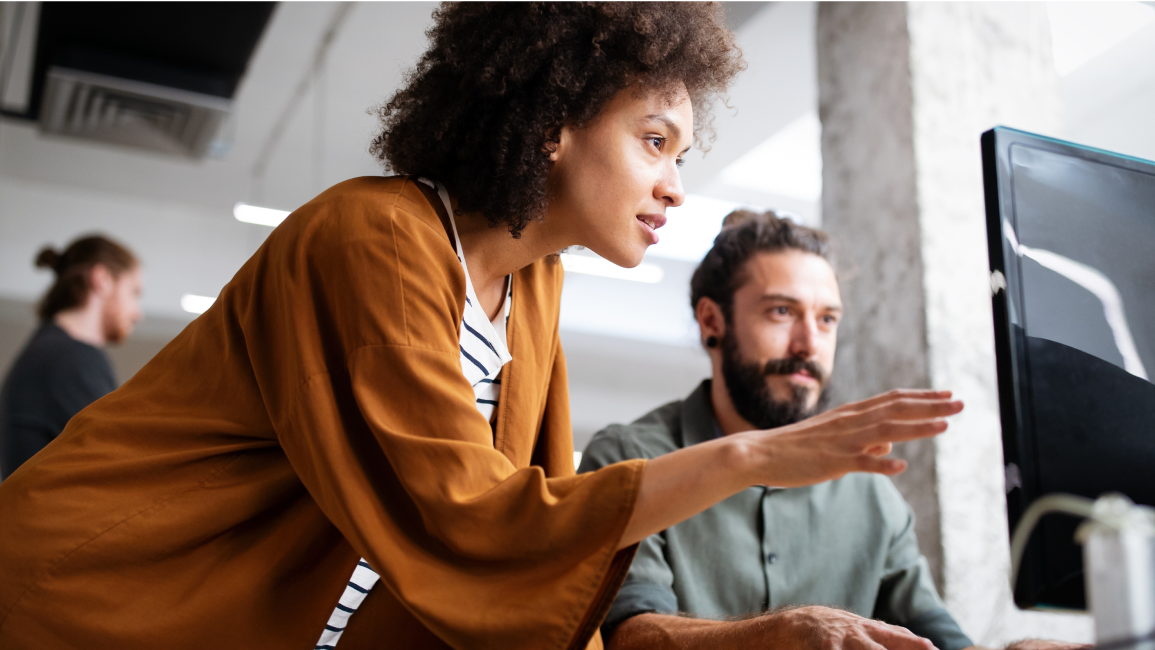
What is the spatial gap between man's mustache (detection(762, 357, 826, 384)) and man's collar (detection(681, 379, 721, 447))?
0.13 m

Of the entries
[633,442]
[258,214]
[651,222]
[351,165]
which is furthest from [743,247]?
[258,214]

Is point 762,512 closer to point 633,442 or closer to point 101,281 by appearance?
point 633,442

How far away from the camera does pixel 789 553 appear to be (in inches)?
60.2

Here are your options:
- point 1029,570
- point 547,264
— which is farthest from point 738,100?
point 1029,570

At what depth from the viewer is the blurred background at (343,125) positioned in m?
2.28

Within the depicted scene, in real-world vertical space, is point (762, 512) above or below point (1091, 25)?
below

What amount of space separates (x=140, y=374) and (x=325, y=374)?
31 cm

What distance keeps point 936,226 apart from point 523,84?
133 centimetres

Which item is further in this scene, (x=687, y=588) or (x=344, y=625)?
(x=687, y=588)

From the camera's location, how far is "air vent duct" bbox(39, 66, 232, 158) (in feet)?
10.4

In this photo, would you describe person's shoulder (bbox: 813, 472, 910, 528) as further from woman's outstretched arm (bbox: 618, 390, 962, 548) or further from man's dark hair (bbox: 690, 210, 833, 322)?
woman's outstretched arm (bbox: 618, 390, 962, 548)

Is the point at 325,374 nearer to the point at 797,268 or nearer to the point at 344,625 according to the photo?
the point at 344,625

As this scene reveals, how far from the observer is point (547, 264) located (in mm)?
1350

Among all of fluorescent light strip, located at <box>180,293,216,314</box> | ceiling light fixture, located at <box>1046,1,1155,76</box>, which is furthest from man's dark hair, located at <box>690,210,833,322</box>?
fluorescent light strip, located at <box>180,293,216,314</box>
